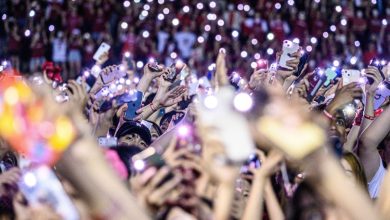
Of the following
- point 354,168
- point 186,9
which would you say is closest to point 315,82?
point 354,168

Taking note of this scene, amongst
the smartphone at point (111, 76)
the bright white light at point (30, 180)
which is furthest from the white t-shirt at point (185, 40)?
the bright white light at point (30, 180)

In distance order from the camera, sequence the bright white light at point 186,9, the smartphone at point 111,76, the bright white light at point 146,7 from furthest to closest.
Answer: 1. the bright white light at point 186,9
2. the bright white light at point 146,7
3. the smartphone at point 111,76

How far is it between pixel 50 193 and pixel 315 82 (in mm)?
3371

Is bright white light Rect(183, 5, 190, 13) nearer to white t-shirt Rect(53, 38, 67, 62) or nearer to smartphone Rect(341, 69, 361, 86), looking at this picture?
white t-shirt Rect(53, 38, 67, 62)

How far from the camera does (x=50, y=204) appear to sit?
2.15 metres

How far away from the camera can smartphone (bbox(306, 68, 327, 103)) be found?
5.17 metres

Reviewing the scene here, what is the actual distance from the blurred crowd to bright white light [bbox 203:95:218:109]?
12772 mm

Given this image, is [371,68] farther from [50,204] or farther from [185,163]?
[50,204]

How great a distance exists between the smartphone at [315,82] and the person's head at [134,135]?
3.13 feet

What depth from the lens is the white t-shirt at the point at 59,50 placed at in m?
15.7

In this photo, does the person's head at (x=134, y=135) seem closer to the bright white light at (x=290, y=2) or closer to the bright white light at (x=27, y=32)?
the bright white light at (x=27, y=32)

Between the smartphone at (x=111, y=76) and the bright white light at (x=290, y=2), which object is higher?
the smartphone at (x=111, y=76)

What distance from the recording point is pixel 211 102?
2127 mm

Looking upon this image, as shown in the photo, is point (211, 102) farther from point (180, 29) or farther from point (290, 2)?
point (290, 2)
